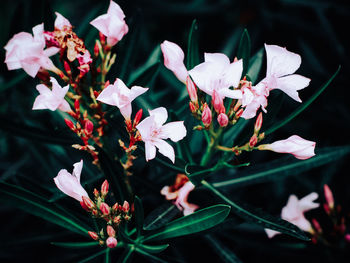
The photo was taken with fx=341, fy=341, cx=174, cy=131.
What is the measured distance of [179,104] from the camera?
1.26m

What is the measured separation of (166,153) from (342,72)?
1.48m

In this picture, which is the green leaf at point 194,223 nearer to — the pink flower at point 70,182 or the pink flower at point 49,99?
the pink flower at point 70,182

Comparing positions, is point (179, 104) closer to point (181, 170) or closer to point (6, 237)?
point (181, 170)

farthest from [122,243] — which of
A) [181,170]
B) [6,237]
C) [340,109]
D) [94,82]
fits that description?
[340,109]

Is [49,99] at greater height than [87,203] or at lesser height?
greater

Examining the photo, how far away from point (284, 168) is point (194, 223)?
443mm

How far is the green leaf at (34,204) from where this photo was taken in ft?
3.11

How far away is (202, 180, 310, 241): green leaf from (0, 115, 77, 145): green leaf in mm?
501

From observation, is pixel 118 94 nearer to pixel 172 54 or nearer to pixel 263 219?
pixel 172 54

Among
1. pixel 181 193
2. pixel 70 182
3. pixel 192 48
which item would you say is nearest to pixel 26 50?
pixel 70 182

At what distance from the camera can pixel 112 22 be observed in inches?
39.4

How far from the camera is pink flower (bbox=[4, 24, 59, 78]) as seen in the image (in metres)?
0.93

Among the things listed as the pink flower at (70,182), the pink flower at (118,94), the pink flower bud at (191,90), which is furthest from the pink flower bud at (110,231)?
the pink flower bud at (191,90)

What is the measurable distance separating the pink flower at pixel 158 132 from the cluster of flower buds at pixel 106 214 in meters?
0.15
